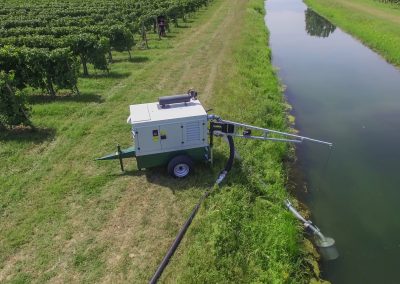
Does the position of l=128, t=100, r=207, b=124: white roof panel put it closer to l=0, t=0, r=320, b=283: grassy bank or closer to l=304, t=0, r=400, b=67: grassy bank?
l=0, t=0, r=320, b=283: grassy bank

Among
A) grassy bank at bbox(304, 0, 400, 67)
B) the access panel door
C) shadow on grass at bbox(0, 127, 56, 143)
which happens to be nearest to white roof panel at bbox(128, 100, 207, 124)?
the access panel door

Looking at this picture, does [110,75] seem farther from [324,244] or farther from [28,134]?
[324,244]

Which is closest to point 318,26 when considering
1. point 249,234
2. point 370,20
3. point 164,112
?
point 370,20

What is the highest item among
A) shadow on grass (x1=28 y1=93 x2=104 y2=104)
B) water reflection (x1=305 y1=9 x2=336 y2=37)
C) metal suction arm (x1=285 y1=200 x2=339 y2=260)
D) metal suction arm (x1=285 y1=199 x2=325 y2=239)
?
shadow on grass (x1=28 y1=93 x2=104 y2=104)

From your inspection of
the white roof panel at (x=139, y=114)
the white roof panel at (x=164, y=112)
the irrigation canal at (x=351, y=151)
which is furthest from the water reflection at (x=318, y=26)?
the white roof panel at (x=139, y=114)

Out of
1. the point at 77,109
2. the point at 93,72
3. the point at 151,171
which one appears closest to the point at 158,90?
the point at 77,109

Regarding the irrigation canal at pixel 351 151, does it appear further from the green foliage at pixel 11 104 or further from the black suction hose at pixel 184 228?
the green foliage at pixel 11 104
